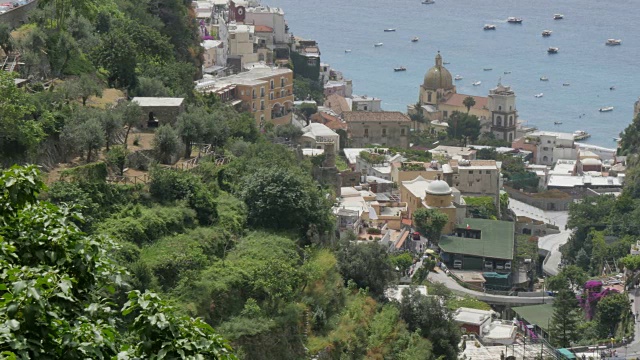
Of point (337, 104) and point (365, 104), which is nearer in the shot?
point (337, 104)

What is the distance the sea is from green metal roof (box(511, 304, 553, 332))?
104 feet

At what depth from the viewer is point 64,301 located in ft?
25.3

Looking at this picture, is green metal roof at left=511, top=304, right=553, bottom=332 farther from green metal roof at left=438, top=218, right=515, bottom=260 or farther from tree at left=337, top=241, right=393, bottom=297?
tree at left=337, top=241, right=393, bottom=297

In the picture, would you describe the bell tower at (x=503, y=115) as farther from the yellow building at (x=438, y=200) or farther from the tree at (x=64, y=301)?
the tree at (x=64, y=301)

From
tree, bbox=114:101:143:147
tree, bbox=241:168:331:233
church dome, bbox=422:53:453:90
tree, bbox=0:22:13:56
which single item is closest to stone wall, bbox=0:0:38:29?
tree, bbox=0:22:13:56

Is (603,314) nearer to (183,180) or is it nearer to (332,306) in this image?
(332,306)

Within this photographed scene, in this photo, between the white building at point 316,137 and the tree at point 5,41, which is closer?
the tree at point 5,41

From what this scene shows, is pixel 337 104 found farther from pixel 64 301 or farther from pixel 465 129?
pixel 64 301

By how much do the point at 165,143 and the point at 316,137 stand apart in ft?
53.6

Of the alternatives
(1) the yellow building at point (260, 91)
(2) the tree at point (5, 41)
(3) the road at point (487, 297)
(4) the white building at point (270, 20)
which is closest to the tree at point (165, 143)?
(2) the tree at point (5, 41)

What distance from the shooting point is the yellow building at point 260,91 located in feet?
119

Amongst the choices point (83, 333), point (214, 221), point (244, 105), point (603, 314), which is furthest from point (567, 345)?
point (83, 333)

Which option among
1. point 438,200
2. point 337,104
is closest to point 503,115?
point 337,104

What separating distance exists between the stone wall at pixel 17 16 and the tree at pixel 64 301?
18.9 meters
